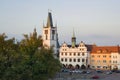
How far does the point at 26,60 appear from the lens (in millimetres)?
32844

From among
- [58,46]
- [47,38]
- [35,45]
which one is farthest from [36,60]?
[58,46]

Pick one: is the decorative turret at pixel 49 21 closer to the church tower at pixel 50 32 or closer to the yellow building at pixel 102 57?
the church tower at pixel 50 32

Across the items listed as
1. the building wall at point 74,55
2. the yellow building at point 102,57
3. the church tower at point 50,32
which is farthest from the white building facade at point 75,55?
the church tower at point 50,32

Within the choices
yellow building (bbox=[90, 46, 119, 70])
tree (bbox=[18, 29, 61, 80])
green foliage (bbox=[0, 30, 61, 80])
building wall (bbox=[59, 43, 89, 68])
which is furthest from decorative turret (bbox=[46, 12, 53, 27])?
tree (bbox=[18, 29, 61, 80])

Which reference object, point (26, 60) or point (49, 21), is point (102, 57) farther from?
point (26, 60)

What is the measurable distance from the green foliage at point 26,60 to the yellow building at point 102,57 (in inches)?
3056

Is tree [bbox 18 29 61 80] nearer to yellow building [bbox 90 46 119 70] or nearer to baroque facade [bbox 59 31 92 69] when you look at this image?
baroque facade [bbox 59 31 92 69]

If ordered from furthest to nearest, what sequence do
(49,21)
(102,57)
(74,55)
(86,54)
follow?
(74,55) → (102,57) → (49,21) → (86,54)

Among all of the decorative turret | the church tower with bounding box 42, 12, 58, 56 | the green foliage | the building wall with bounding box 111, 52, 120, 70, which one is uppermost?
the decorative turret

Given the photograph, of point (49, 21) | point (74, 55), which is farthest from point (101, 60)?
point (49, 21)

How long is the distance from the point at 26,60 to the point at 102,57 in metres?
84.1

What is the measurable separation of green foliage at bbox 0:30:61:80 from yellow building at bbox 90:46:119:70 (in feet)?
255

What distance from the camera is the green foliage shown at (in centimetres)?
3096

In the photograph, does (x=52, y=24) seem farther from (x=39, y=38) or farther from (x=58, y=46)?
(x=39, y=38)
